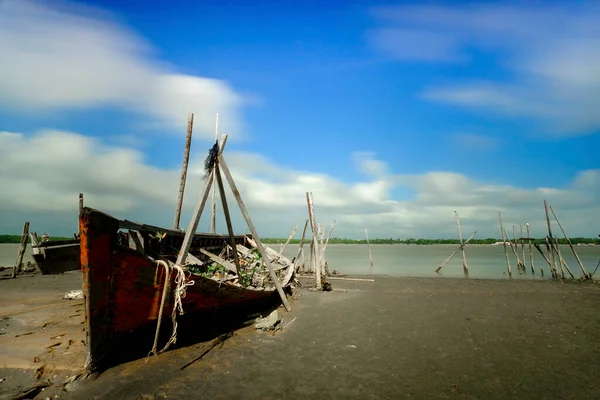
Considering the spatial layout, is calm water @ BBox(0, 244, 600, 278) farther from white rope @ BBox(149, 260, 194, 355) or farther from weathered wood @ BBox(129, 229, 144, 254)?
white rope @ BBox(149, 260, 194, 355)

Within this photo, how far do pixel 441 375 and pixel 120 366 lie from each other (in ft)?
15.8

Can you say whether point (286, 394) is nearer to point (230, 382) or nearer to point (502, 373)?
point (230, 382)

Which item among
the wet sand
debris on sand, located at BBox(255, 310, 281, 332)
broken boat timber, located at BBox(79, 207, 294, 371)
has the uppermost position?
broken boat timber, located at BBox(79, 207, 294, 371)

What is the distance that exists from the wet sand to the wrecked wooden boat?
6.79 meters

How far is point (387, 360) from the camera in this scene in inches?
218

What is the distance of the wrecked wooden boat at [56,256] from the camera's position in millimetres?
10164

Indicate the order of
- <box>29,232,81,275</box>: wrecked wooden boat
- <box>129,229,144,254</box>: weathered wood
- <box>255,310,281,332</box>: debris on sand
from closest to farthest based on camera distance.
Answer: <box>129,229,144,254</box>: weathered wood < <box>255,310,281,332</box>: debris on sand < <box>29,232,81,275</box>: wrecked wooden boat

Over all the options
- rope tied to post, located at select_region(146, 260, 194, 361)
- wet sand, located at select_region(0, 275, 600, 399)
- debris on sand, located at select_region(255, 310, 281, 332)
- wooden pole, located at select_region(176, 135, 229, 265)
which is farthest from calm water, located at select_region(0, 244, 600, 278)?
rope tied to post, located at select_region(146, 260, 194, 361)

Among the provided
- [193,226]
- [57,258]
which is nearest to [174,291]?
[193,226]

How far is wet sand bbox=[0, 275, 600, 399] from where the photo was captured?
4.37 meters

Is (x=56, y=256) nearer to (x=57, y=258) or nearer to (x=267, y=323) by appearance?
(x=57, y=258)

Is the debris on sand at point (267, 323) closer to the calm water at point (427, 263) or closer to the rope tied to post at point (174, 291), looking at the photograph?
the rope tied to post at point (174, 291)

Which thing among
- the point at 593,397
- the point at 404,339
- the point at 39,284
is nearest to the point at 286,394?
the point at 404,339

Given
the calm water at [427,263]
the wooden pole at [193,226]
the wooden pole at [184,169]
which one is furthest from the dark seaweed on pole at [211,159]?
the calm water at [427,263]
